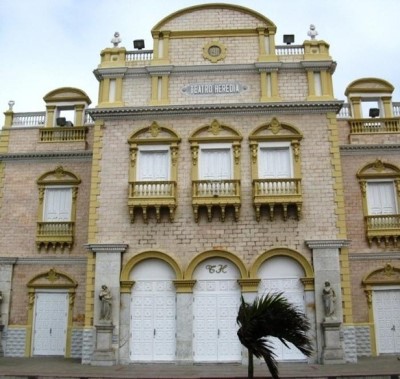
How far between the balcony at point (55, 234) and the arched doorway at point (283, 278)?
30.0ft

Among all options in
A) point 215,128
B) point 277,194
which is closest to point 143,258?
point 277,194

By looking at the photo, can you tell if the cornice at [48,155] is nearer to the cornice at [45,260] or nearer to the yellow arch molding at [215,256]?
the cornice at [45,260]

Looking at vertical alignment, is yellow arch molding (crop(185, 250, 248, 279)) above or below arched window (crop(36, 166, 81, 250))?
below

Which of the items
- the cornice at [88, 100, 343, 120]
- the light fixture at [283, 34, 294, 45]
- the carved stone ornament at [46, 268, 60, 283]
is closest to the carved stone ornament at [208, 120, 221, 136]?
the cornice at [88, 100, 343, 120]

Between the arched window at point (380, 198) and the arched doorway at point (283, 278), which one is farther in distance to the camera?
the arched window at point (380, 198)

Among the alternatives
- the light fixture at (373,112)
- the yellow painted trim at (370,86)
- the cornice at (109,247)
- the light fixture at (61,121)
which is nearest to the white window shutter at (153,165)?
the cornice at (109,247)

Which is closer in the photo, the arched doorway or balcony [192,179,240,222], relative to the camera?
the arched doorway

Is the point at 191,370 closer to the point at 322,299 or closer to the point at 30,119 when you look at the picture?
the point at 322,299

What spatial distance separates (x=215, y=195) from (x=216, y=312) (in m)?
4.65

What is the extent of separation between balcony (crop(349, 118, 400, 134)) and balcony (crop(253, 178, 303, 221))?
6066 mm

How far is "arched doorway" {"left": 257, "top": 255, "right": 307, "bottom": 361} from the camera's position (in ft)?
66.0

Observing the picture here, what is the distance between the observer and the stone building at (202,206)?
20.1 meters

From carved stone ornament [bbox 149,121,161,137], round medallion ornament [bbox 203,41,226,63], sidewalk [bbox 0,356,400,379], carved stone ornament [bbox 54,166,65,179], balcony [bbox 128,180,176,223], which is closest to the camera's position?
sidewalk [bbox 0,356,400,379]

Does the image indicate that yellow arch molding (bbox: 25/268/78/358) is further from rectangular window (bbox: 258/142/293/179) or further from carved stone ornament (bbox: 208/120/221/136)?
rectangular window (bbox: 258/142/293/179)
